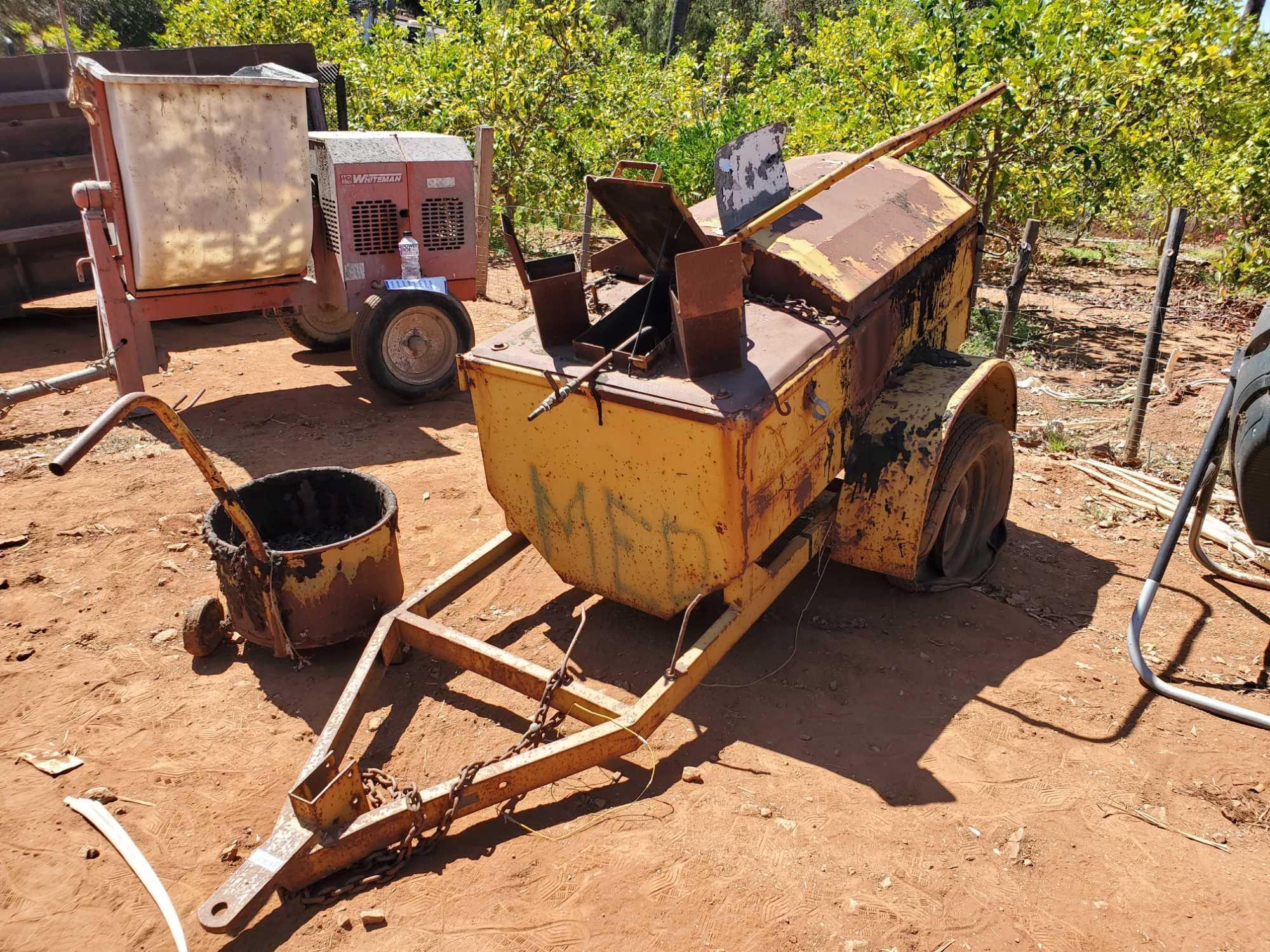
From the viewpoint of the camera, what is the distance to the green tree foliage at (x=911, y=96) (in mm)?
8023

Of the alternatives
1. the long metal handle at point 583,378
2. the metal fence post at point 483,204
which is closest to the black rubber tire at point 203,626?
the long metal handle at point 583,378

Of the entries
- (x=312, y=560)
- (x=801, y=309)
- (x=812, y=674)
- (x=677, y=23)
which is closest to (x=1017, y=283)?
(x=801, y=309)

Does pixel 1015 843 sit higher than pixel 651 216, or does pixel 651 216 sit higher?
pixel 651 216

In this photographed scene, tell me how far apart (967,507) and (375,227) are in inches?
176

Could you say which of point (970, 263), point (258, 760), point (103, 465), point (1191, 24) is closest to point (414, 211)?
point (103, 465)

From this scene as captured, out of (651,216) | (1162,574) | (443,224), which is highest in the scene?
(651,216)

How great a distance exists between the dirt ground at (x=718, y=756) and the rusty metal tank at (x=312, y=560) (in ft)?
0.74

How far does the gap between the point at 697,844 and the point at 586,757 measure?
1.48 ft

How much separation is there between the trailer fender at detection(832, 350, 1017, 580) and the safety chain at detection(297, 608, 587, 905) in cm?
148

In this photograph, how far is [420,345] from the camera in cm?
675

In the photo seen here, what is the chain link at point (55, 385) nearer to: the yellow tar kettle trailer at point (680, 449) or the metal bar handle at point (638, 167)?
the yellow tar kettle trailer at point (680, 449)

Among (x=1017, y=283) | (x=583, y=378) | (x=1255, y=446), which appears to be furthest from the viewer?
(x=1017, y=283)

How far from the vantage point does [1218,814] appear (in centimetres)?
319

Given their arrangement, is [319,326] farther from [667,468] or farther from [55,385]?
[667,468]
